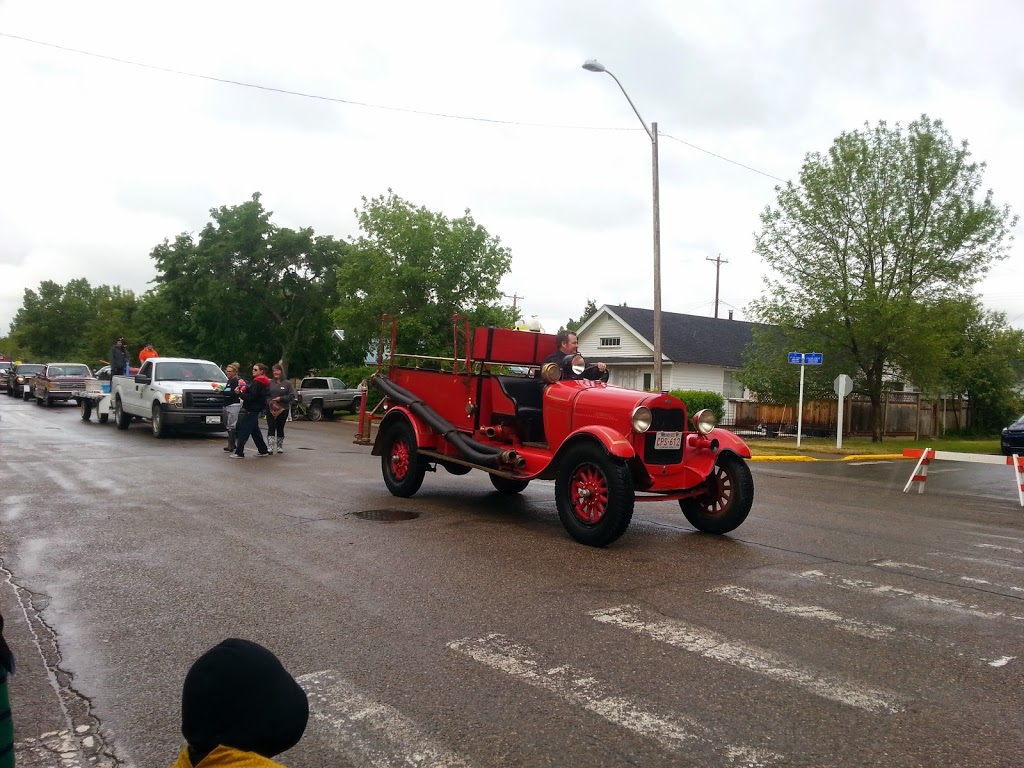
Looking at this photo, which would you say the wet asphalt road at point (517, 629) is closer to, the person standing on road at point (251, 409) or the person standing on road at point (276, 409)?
the person standing on road at point (251, 409)

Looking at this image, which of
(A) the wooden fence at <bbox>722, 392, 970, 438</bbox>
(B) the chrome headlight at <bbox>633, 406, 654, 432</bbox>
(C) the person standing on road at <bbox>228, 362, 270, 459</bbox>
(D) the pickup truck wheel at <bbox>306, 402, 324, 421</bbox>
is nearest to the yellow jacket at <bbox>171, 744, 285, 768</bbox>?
(B) the chrome headlight at <bbox>633, 406, 654, 432</bbox>

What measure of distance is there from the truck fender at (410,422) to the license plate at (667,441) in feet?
10.2

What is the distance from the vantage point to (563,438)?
8.66m

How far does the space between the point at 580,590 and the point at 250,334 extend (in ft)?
120

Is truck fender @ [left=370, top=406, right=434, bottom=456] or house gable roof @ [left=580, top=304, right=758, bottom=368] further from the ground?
house gable roof @ [left=580, top=304, right=758, bottom=368]

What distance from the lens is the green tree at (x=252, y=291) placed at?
128 ft

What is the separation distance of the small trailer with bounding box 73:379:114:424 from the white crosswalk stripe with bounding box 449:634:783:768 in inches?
778

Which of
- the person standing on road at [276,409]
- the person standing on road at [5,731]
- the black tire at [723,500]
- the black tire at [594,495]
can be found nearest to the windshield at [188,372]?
the person standing on road at [276,409]

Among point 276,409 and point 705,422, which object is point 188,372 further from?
point 705,422

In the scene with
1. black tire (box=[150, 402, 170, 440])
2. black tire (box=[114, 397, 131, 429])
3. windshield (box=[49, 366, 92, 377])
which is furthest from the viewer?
windshield (box=[49, 366, 92, 377])

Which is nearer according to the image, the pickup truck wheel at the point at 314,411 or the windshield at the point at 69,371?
the pickup truck wheel at the point at 314,411

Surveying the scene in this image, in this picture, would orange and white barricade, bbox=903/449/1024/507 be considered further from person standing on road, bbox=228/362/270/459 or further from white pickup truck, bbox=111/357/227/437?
white pickup truck, bbox=111/357/227/437

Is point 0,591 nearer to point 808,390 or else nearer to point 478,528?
point 478,528

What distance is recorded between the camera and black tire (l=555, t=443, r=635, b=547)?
24.4 ft
